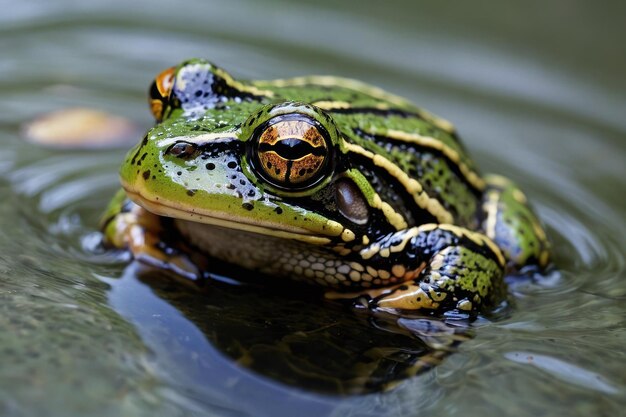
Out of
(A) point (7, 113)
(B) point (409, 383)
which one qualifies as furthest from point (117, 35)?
(B) point (409, 383)

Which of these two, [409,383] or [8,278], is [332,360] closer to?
[409,383]

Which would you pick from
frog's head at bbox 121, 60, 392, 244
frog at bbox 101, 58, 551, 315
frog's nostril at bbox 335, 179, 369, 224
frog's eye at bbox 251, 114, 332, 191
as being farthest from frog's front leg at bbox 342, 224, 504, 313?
frog's eye at bbox 251, 114, 332, 191

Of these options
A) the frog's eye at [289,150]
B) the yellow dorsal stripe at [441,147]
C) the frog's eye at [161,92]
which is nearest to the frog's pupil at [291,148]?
the frog's eye at [289,150]

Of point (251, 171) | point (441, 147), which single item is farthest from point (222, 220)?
point (441, 147)

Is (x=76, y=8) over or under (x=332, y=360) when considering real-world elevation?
over

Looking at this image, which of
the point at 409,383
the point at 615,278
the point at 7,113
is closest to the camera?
the point at 409,383

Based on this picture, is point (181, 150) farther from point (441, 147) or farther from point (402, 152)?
point (441, 147)

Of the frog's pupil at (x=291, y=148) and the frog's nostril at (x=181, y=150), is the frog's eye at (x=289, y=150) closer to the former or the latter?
the frog's pupil at (x=291, y=148)
